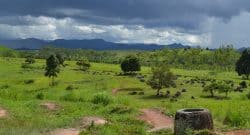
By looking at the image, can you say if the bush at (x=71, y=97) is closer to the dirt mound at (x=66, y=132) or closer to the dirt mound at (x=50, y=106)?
the dirt mound at (x=50, y=106)

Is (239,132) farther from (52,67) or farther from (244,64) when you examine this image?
(244,64)

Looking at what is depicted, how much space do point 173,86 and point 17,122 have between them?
2324 inches

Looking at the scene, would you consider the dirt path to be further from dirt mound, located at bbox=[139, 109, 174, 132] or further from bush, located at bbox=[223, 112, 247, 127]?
bush, located at bbox=[223, 112, 247, 127]

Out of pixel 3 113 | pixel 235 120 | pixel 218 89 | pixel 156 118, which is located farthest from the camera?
pixel 218 89

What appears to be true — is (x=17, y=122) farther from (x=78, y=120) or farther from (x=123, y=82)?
(x=123, y=82)

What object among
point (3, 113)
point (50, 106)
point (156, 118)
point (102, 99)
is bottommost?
point (156, 118)

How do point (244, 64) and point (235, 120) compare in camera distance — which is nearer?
point (235, 120)

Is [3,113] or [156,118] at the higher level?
[3,113]

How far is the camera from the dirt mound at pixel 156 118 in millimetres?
37438

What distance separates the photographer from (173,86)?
93.8 m

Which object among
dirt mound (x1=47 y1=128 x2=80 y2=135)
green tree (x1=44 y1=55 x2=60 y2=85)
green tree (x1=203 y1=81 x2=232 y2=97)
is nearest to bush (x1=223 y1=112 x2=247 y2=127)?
dirt mound (x1=47 y1=128 x2=80 y2=135)

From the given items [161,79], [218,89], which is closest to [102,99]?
[218,89]

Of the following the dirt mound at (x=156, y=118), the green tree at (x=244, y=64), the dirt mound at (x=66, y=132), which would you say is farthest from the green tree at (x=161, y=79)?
the dirt mound at (x=66, y=132)

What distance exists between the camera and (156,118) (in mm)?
39344
